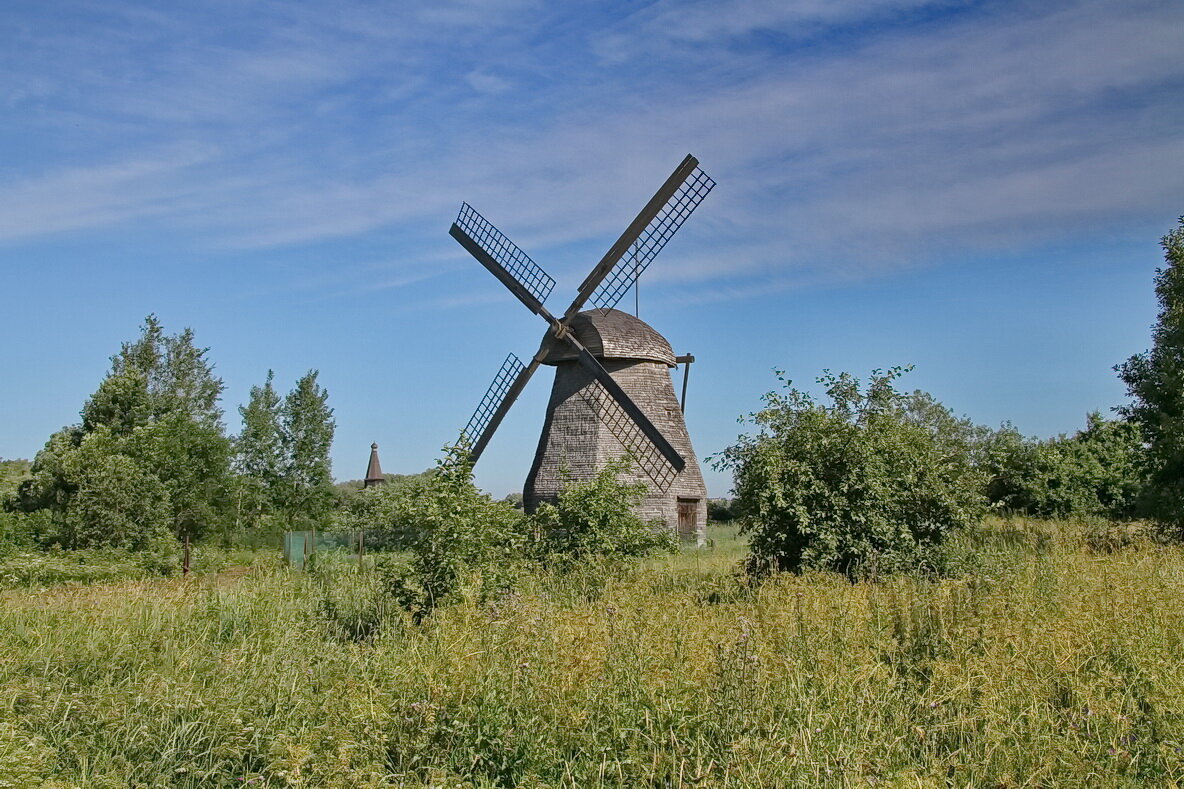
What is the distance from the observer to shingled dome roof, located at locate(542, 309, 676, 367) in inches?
839

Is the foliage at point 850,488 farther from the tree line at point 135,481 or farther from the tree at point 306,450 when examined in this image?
the tree at point 306,450

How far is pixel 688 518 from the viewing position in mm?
23969

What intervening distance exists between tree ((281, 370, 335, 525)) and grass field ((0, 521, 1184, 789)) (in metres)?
26.3

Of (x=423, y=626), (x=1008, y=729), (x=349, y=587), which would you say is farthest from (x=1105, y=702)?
(x=349, y=587)

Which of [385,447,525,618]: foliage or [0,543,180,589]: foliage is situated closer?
[385,447,525,618]: foliage

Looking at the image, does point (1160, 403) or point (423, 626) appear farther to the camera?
point (1160, 403)

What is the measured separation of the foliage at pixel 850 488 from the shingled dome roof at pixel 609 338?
29.7 ft

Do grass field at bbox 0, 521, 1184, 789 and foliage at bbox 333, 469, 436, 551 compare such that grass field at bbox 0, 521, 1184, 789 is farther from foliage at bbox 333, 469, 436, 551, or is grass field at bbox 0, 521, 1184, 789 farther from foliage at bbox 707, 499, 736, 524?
foliage at bbox 707, 499, 736, 524

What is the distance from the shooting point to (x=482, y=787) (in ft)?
16.8

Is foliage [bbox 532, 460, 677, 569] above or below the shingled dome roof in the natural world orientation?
below

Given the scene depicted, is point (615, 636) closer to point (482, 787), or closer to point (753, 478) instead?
point (482, 787)

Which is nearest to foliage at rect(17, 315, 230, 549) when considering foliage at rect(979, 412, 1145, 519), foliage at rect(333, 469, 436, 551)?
foliage at rect(333, 469, 436, 551)

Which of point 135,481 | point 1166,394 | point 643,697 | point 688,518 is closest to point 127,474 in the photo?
point 135,481

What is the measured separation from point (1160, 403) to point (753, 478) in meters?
11.6
